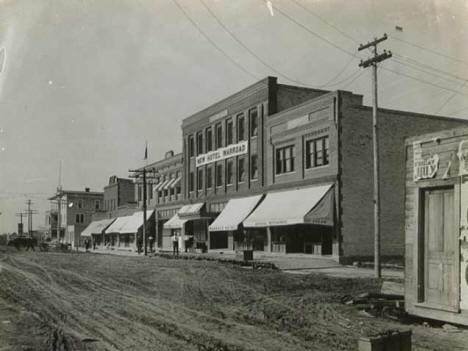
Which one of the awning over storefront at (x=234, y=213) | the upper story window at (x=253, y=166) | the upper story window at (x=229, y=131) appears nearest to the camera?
the awning over storefront at (x=234, y=213)

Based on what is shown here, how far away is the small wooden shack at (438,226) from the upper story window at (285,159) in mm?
19669

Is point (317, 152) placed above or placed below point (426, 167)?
above

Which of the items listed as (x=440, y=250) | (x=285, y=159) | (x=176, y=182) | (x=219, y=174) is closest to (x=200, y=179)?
(x=219, y=174)

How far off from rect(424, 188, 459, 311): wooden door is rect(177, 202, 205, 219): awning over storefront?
30.2 m

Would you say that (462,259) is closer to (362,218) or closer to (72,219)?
(362,218)

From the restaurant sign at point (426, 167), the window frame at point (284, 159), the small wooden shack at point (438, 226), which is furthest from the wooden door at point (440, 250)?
the window frame at point (284, 159)

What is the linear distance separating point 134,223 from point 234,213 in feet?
77.1

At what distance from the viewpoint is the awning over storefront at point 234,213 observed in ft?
110

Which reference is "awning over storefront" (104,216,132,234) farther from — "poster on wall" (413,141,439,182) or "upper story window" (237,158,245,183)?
"poster on wall" (413,141,439,182)

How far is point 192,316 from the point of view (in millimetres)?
11023

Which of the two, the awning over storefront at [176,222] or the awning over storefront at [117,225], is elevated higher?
the awning over storefront at [176,222]

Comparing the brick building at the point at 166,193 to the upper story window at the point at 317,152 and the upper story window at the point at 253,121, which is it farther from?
the upper story window at the point at 317,152

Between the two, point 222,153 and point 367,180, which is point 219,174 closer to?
point 222,153

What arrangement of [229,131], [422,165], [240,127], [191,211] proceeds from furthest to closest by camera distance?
[191,211] < [229,131] < [240,127] < [422,165]
